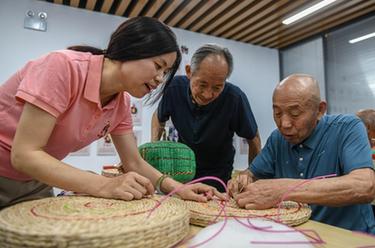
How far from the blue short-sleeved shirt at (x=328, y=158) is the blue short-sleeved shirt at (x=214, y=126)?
16.3 inches

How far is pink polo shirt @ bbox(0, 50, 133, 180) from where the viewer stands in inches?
27.5

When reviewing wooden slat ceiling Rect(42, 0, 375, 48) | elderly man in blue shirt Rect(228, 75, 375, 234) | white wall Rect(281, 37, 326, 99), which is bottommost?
elderly man in blue shirt Rect(228, 75, 375, 234)

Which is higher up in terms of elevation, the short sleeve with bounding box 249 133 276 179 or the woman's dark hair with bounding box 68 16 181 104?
the woman's dark hair with bounding box 68 16 181 104

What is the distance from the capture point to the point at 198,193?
0.96 m

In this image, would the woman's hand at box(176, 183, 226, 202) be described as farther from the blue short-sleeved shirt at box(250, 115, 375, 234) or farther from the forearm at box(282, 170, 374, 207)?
the blue short-sleeved shirt at box(250, 115, 375, 234)

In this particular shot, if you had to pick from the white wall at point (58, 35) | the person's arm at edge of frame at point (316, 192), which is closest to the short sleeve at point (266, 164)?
the person's arm at edge of frame at point (316, 192)

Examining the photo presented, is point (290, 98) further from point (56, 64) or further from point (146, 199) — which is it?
point (56, 64)

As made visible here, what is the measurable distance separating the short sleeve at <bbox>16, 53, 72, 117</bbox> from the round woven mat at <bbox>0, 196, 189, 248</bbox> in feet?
0.74

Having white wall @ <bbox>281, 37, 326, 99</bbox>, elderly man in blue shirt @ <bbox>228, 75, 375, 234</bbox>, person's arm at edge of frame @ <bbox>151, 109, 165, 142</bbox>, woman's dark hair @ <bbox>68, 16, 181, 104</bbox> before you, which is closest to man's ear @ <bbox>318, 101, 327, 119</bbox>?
elderly man in blue shirt @ <bbox>228, 75, 375, 234</bbox>

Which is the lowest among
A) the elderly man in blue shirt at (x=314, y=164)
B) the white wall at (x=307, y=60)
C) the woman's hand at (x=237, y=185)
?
the woman's hand at (x=237, y=185)

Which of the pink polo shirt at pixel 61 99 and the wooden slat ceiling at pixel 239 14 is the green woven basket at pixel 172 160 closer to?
the pink polo shirt at pixel 61 99

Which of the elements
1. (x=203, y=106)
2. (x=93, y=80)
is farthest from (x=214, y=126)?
(x=93, y=80)

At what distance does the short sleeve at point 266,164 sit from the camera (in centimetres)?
129

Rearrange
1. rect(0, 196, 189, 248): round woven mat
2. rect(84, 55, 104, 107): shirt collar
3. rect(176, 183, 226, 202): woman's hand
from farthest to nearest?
rect(176, 183, 226, 202): woman's hand
rect(84, 55, 104, 107): shirt collar
rect(0, 196, 189, 248): round woven mat
